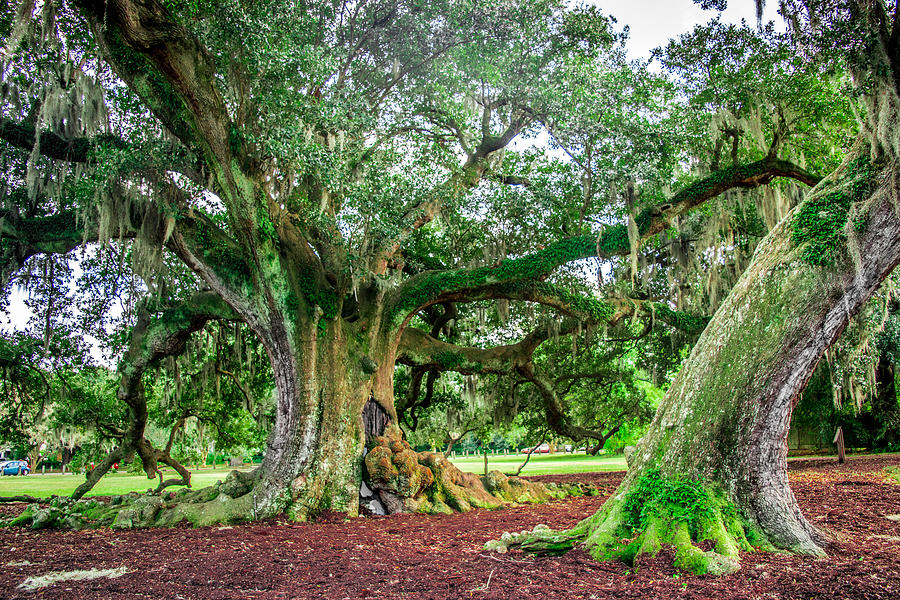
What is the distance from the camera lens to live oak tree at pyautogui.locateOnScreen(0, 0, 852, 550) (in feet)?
26.8

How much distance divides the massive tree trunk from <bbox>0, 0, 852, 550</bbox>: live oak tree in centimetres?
437

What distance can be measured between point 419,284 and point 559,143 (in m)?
3.99

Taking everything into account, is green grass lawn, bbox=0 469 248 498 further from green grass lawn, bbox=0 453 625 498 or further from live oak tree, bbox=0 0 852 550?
live oak tree, bbox=0 0 852 550

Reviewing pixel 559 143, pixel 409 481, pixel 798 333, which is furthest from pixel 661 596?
pixel 559 143

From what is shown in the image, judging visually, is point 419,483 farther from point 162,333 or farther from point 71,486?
point 71,486

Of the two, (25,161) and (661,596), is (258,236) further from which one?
(661,596)

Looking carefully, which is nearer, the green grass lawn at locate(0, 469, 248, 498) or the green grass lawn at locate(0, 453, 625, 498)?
the green grass lawn at locate(0, 469, 248, 498)

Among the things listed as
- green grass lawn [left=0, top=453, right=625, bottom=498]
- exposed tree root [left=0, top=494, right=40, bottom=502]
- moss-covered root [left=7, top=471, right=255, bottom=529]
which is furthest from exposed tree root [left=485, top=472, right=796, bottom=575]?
green grass lawn [left=0, top=453, right=625, bottom=498]

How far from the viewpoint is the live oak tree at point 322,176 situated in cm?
816

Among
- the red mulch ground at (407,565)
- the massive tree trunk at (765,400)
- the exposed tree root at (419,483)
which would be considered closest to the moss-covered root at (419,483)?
the exposed tree root at (419,483)

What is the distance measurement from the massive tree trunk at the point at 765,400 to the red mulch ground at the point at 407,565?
0.33 metres

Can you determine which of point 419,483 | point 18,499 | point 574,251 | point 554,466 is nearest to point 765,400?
point 574,251

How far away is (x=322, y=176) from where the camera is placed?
817 cm

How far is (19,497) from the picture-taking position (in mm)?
12680
